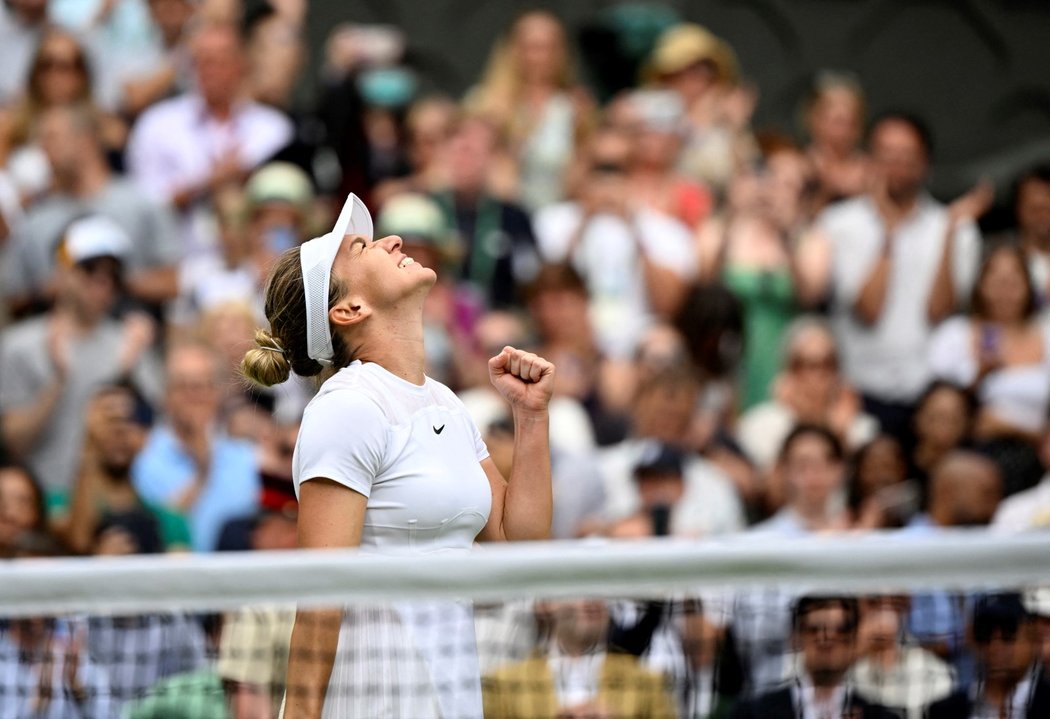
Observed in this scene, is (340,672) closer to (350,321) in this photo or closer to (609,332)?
(350,321)

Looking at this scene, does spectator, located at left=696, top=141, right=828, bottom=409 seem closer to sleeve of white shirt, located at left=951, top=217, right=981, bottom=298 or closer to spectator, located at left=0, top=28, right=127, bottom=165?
sleeve of white shirt, located at left=951, top=217, right=981, bottom=298

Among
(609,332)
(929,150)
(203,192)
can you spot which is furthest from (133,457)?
(929,150)

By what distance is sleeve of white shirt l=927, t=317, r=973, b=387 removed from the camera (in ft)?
27.6

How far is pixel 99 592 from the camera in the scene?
391 cm

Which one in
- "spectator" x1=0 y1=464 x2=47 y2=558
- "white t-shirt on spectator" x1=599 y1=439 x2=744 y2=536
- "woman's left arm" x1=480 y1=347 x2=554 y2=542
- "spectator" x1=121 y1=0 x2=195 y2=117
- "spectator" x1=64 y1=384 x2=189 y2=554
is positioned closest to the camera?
"woman's left arm" x1=480 y1=347 x2=554 y2=542

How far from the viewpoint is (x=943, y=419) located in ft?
25.9

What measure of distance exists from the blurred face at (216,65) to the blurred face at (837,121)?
10.2 ft

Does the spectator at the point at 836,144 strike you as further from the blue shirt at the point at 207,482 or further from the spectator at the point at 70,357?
the spectator at the point at 70,357

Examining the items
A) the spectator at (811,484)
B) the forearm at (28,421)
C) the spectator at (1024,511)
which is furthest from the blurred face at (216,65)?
the spectator at (1024,511)

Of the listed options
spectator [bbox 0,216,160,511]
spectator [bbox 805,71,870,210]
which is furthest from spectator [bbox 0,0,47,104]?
spectator [bbox 805,71,870,210]

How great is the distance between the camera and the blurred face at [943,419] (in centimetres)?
782

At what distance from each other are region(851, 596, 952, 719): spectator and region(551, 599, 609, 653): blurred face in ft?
2.14

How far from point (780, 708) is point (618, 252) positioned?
4433 mm

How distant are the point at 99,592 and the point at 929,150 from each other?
20.5 feet
